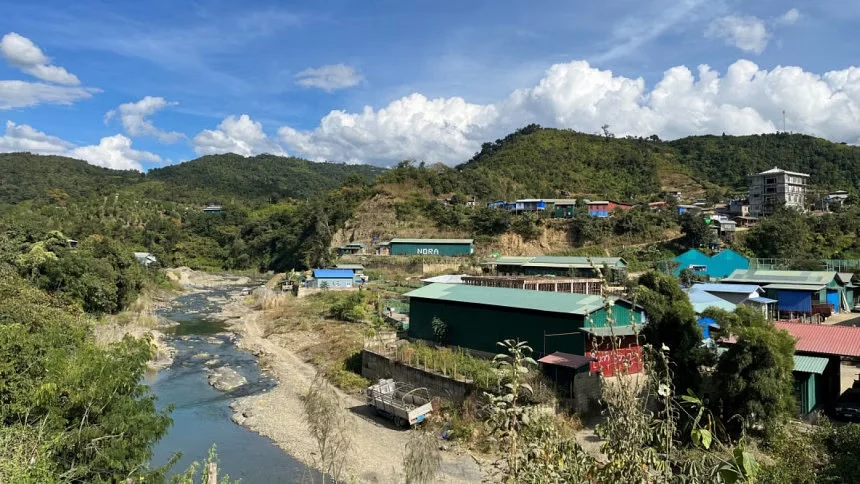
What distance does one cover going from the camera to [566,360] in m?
16.1

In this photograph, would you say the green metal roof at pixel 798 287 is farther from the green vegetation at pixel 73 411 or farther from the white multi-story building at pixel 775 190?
the white multi-story building at pixel 775 190

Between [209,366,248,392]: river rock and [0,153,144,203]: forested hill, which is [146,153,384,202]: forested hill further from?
[209,366,248,392]: river rock

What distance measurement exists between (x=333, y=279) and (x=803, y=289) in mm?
33781

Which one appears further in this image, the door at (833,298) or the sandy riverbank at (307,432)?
the door at (833,298)

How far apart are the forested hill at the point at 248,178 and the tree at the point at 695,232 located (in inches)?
2876

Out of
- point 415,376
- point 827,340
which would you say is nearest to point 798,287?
point 827,340

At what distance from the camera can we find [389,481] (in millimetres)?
13961

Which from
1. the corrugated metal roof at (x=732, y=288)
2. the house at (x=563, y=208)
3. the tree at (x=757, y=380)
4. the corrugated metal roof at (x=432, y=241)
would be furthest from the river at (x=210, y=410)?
the house at (x=563, y=208)

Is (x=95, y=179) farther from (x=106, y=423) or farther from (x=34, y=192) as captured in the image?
(x=106, y=423)

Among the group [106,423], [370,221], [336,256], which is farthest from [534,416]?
[370,221]

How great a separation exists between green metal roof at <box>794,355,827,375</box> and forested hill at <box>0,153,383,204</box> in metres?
74.0

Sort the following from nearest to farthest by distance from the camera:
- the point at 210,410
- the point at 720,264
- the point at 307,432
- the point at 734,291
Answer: the point at 307,432 < the point at 210,410 < the point at 734,291 < the point at 720,264

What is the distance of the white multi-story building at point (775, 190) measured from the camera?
194 feet

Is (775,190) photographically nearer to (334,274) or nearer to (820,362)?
(334,274)
